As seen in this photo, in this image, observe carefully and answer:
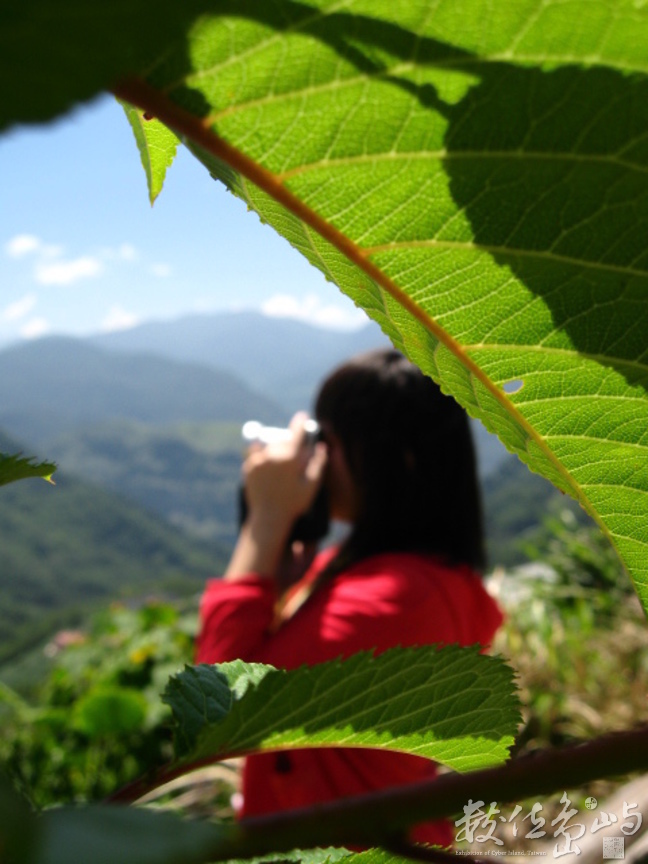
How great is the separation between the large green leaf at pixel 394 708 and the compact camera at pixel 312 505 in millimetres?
1540

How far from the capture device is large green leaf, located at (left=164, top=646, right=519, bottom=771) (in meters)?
0.29

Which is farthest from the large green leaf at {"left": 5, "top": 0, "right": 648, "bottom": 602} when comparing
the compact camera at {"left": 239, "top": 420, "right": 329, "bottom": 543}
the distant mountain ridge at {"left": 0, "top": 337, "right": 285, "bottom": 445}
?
the distant mountain ridge at {"left": 0, "top": 337, "right": 285, "bottom": 445}

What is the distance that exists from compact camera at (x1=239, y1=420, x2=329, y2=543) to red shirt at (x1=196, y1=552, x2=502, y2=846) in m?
0.41

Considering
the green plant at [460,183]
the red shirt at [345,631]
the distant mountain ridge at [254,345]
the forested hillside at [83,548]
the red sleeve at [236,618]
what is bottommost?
the red shirt at [345,631]

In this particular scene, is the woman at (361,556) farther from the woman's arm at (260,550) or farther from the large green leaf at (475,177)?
the large green leaf at (475,177)

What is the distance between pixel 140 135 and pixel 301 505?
57.7 inches

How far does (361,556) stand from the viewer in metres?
1.59

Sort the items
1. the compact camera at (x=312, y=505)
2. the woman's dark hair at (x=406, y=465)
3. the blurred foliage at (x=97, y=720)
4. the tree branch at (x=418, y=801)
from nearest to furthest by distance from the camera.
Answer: the tree branch at (x=418, y=801) → the woman's dark hair at (x=406, y=465) → the compact camera at (x=312, y=505) → the blurred foliage at (x=97, y=720)

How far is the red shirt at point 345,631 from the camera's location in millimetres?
1220

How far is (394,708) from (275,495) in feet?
4.89

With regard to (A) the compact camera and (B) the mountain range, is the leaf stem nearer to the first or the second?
(B) the mountain range

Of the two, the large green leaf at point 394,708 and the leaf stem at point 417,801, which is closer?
the leaf stem at point 417,801

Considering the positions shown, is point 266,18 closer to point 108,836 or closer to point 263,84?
point 263,84

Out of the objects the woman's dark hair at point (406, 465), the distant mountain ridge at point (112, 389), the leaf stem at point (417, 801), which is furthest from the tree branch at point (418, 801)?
the distant mountain ridge at point (112, 389)
